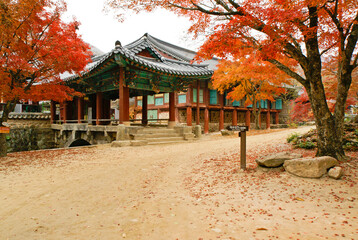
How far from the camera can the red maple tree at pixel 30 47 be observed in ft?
22.0

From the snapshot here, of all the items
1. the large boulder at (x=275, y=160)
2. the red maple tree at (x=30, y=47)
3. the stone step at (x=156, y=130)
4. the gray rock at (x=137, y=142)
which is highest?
the red maple tree at (x=30, y=47)

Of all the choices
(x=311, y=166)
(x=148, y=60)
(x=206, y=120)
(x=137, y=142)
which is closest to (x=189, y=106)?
(x=206, y=120)

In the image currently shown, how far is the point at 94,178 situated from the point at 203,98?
651 inches

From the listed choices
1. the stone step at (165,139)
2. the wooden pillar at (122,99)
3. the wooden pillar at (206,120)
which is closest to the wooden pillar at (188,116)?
the wooden pillar at (206,120)

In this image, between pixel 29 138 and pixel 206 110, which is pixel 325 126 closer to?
pixel 206 110

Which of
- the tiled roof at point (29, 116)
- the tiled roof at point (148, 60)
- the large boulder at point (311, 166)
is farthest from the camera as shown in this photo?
the tiled roof at point (29, 116)

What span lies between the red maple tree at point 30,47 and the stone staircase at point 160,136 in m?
4.73

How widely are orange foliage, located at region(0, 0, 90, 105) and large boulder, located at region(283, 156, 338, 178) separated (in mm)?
8910

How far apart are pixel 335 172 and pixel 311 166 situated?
1.46ft

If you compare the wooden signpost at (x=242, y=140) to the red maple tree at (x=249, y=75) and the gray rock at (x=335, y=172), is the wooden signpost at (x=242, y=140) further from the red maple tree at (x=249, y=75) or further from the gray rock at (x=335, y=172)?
the red maple tree at (x=249, y=75)

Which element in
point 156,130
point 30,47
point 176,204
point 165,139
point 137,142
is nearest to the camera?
point 176,204

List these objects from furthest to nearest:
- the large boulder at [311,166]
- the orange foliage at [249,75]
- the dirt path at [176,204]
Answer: the orange foliage at [249,75]
the large boulder at [311,166]
the dirt path at [176,204]

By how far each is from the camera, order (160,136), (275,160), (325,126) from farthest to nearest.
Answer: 1. (160,136)
2. (325,126)
3. (275,160)

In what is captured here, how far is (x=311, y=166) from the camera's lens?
433cm
